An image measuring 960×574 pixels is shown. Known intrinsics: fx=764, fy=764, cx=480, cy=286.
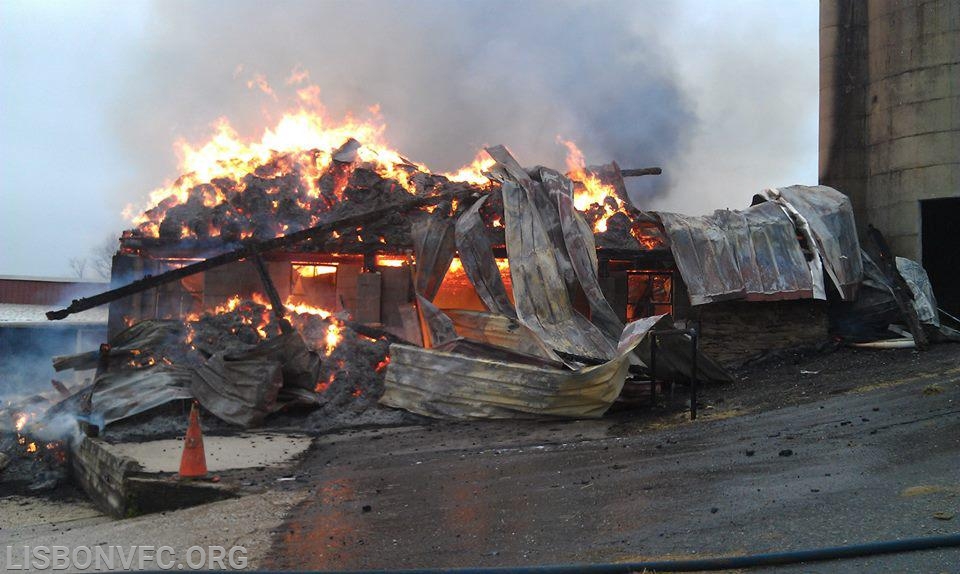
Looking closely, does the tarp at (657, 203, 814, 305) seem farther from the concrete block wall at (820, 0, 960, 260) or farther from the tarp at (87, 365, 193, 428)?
the tarp at (87, 365, 193, 428)

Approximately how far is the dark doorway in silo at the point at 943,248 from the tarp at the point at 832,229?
1.67 meters

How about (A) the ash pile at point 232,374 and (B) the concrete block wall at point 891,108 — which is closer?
(A) the ash pile at point 232,374

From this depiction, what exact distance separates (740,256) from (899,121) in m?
4.40

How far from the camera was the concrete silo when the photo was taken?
544 inches

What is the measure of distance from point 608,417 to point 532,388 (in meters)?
1.10

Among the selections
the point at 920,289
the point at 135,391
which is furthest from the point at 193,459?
the point at 920,289

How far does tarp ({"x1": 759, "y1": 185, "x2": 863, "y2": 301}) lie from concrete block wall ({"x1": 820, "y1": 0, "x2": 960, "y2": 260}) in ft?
3.82

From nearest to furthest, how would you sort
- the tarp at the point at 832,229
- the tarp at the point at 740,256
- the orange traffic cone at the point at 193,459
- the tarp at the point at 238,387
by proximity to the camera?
the orange traffic cone at the point at 193,459
the tarp at the point at 238,387
the tarp at the point at 740,256
the tarp at the point at 832,229

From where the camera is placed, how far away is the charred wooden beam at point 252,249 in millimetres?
11916

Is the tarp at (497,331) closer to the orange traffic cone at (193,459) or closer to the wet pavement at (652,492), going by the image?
the wet pavement at (652,492)

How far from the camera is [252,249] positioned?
1307cm

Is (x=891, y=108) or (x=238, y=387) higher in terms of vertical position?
(x=891, y=108)

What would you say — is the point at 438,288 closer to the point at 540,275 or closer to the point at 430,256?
the point at 430,256

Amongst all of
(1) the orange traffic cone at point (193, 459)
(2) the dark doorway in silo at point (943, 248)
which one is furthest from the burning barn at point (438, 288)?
(1) the orange traffic cone at point (193, 459)
